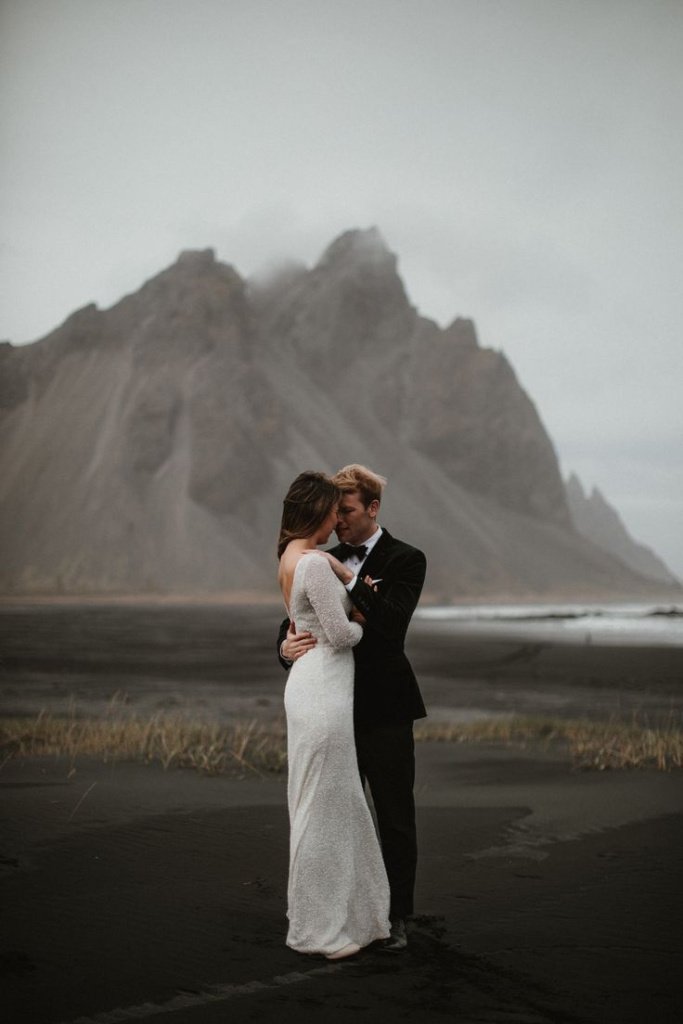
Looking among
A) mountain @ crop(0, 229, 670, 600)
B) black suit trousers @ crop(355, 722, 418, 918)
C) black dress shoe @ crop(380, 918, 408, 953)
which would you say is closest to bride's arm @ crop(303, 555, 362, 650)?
black suit trousers @ crop(355, 722, 418, 918)

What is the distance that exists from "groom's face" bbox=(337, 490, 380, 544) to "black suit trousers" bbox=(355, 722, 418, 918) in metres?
0.80

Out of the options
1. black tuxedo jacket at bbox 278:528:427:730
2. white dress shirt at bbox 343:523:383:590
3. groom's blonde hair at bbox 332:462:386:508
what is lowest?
black tuxedo jacket at bbox 278:528:427:730

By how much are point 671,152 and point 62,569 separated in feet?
134

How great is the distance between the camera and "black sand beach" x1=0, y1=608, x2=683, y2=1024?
11.4ft

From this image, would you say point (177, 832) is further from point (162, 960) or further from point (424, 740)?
point (424, 740)

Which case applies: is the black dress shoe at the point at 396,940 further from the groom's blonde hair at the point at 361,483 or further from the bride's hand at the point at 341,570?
the groom's blonde hair at the point at 361,483

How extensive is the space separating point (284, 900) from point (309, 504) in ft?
6.31

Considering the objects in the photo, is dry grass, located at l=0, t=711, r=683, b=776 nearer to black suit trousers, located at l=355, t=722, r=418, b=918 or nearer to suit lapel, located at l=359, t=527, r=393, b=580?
black suit trousers, located at l=355, t=722, r=418, b=918

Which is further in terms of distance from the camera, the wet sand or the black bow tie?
the wet sand

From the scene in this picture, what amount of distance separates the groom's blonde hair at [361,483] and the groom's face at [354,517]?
0.06ft

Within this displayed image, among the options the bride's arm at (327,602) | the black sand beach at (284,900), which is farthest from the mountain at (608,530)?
the bride's arm at (327,602)

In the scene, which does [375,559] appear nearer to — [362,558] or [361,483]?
[362,558]

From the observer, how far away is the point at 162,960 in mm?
3865

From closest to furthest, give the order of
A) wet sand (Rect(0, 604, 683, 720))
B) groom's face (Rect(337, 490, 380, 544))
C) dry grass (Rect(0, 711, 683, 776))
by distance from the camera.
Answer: groom's face (Rect(337, 490, 380, 544)) < dry grass (Rect(0, 711, 683, 776)) < wet sand (Rect(0, 604, 683, 720))
